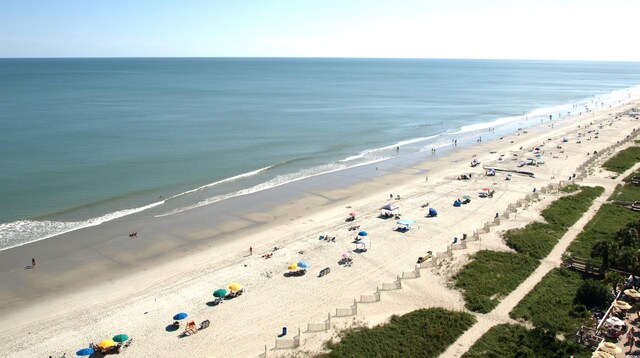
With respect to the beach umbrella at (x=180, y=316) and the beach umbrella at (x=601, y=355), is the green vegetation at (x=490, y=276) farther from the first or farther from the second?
the beach umbrella at (x=180, y=316)

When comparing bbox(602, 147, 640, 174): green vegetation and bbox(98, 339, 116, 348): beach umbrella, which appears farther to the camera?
bbox(602, 147, 640, 174): green vegetation

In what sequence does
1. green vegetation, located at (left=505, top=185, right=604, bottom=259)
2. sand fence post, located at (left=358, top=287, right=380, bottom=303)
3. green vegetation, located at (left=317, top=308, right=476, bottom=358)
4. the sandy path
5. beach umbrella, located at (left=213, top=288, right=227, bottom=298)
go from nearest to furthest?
green vegetation, located at (left=317, top=308, right=476, bottom=358) → the sandy path → sand fence post, located at (left=358, top=287, right=380, bottom=303) → beach umbrella, located at (left=213, top=288, right=227, bottom=298) → green vegetation, located at (left=505, top=185, right=604, bottom=259)

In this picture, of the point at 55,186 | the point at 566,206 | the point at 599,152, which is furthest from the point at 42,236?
the point at 599,152

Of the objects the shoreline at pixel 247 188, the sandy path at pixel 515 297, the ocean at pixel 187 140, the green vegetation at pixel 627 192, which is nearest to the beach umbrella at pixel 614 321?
the sandy path at pixel 515 297

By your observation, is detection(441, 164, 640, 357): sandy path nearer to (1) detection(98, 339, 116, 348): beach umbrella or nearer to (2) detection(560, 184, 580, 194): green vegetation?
(2) detection(560, 184, 580, 194): green vegetation

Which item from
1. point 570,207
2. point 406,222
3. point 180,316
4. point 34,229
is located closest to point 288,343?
point 180,316

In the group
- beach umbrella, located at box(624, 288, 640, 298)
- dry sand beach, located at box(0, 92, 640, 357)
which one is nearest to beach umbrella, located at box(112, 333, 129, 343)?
dry sand beach, located at box(0, 92, 640, 357)
